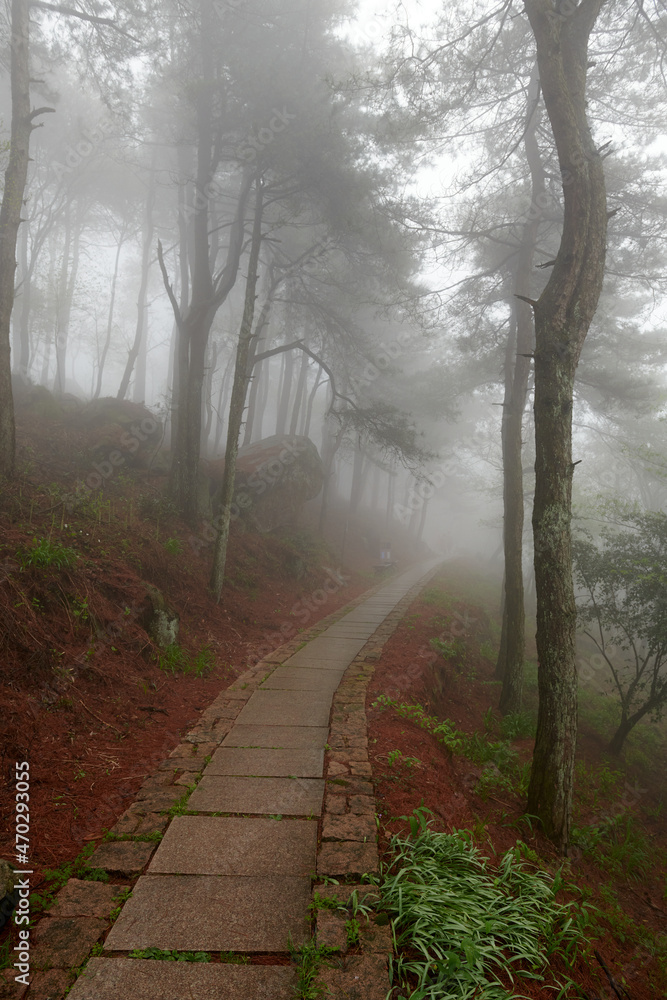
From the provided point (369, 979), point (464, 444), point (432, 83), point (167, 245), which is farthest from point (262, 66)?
point (464, 444)

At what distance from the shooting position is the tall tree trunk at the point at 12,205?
737 centimetres

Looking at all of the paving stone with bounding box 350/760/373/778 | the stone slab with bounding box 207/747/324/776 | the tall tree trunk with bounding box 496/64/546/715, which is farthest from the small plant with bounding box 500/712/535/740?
the stone slab with bounding box 207/747/324/776

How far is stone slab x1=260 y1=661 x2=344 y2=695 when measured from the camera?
609cm

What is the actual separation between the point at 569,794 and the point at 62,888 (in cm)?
401

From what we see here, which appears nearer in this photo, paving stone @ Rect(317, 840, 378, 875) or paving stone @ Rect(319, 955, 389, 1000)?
paving stone @ Rect(319, 955, 389, 1000)

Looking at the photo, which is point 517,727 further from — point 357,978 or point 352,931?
point 357,978

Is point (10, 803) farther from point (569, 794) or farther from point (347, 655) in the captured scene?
point (347, 655)

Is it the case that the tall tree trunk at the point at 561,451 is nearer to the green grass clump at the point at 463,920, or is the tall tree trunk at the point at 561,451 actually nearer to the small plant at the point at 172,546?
the green grass clump at the point at 463,920

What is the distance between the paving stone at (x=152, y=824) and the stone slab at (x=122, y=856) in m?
0.12

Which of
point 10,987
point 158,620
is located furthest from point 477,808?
point 158,620

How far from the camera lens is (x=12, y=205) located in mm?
7746

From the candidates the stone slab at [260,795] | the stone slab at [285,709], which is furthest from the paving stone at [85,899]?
the stone slab at [285,709]

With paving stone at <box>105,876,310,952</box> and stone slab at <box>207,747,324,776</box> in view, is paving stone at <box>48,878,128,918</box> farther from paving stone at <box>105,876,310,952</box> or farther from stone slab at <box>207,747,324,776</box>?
stone slab at <box>207,747,324,776</box>

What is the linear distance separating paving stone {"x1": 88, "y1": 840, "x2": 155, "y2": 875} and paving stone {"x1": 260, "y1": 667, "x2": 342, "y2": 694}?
10.2ft
